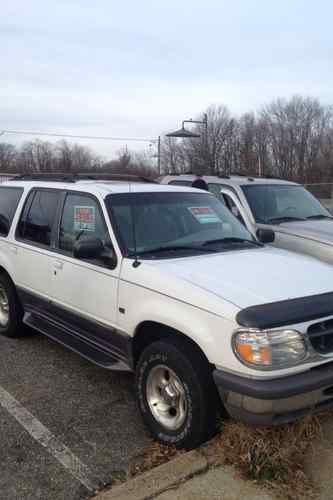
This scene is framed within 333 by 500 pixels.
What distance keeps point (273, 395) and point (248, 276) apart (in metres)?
0.88

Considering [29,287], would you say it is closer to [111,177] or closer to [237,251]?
[111,177]

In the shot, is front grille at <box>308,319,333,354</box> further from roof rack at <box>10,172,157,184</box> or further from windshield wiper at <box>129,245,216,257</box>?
roof rack at <box>10,172,157,184</box>

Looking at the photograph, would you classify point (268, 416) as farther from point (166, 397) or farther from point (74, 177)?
point (74, 177)

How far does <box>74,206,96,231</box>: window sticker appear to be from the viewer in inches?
167

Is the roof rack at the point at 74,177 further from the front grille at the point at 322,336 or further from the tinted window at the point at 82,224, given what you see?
the front grille at the point at 322,336

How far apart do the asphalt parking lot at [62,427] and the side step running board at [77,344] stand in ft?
1.24

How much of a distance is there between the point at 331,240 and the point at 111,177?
2854 millimetres

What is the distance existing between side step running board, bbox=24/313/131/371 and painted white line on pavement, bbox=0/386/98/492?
64 cm

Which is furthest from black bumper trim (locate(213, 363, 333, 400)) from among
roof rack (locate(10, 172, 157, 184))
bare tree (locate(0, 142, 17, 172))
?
bare tree (locate(0, 142, 17, 172))

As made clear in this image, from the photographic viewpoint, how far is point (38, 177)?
5.82 m

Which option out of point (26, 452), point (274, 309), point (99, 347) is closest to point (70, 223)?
point (99, 347)

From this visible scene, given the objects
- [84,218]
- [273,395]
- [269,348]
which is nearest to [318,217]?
[84,218]

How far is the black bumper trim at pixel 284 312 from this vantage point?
110 inches

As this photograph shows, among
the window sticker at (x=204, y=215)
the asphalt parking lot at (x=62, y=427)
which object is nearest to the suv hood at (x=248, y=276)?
the window sticker at (x=204, y=215)
